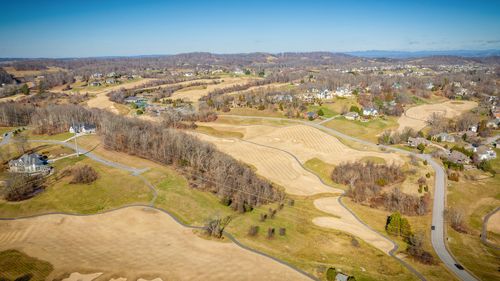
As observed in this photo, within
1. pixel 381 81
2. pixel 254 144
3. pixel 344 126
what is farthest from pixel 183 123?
pixel 381 81

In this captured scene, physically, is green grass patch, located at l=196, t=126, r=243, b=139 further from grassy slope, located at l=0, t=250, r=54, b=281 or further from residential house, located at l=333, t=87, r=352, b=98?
residential house, located at l=333, t=87, r=352, b=98

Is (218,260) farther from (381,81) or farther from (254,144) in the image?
(381,81)

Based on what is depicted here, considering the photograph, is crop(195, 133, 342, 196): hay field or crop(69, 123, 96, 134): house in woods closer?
crop(195, 133, 342, 196): hay field

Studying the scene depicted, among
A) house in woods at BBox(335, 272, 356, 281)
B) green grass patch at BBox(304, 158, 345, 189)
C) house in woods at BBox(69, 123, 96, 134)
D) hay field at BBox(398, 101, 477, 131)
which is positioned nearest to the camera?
house in woods at BBox(335, 272, 356, 281)

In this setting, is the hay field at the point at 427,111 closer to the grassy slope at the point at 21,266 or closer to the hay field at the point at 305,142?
the hay field at the point at 305,142

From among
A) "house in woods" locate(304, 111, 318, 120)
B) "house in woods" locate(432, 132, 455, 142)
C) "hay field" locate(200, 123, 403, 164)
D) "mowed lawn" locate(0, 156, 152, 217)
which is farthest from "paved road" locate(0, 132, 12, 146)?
"house in woods" locate(432, 132, 455, 142)
